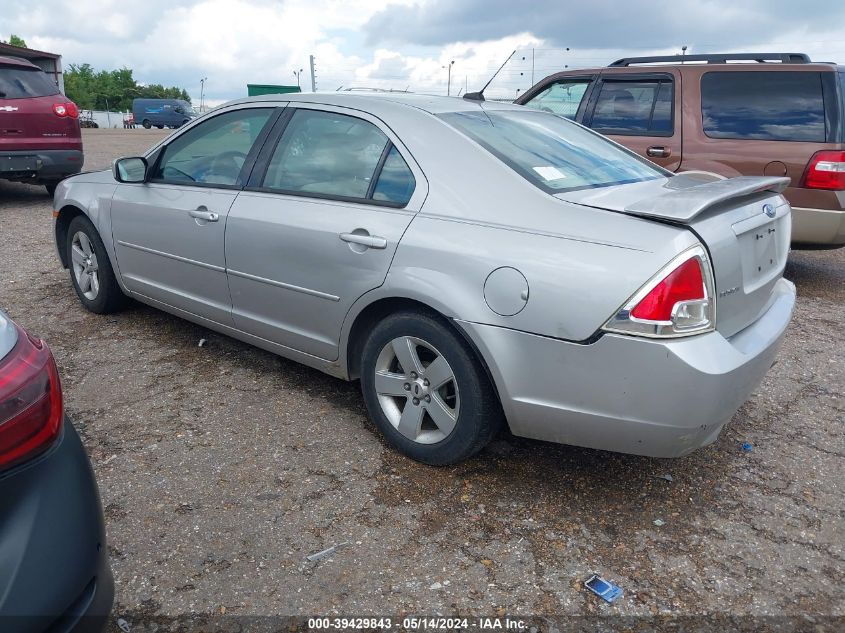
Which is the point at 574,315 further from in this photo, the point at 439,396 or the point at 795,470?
the point at 795,470

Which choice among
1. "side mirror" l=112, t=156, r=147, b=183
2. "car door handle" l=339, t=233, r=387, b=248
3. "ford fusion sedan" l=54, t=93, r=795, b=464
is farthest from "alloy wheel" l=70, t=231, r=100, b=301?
"car door handle" l=339, t=233, r=387, b=248

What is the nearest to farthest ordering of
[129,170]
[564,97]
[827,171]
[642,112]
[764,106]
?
[129,170] → [827,171] → [764,106] → [642,112] → [564,97]

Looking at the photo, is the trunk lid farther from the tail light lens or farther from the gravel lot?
the gravel lot

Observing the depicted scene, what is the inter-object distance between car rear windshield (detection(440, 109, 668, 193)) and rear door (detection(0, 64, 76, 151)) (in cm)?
771

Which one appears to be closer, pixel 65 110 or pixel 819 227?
pixel 819 227

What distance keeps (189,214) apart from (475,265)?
6.33 feet

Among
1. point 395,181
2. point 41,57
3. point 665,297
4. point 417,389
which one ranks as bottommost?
point 417,389

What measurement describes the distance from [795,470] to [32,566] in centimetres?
298

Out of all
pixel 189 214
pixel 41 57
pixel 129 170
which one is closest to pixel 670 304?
pixel 189 214

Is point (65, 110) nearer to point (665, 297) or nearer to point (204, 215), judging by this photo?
point (204, 215)

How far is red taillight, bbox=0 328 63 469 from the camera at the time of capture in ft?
4.95

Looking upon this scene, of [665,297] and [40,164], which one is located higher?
[665,297]

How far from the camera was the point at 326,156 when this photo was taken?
3354 mm

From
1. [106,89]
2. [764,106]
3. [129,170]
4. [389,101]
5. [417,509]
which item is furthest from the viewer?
[106,89]
